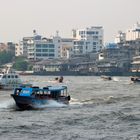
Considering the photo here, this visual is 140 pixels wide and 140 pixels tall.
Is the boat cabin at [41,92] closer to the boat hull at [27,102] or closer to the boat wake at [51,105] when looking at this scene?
the boat hull at [27,102]

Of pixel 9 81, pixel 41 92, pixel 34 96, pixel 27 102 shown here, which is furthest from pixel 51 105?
pixel 9 81

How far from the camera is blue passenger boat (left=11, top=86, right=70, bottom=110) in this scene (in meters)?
45.3

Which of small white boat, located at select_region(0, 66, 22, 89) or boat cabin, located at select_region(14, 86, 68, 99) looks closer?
boat cabin, located at select_region(14, 86, 68, 99)

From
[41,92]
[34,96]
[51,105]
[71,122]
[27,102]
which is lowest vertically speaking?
[71,122]

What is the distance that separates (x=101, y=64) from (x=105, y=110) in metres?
148

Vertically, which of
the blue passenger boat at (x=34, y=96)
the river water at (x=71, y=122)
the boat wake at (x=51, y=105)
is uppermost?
the blue passenger boat at (x=34, y=96)

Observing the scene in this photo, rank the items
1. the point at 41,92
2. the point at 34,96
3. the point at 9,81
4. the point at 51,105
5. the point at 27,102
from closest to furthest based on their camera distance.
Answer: the point at 27,102 → the point at 34,96 → the point at 51,105 → the point at 41,92 → the point at 9,81

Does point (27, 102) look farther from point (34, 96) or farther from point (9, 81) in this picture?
point (9, 81)

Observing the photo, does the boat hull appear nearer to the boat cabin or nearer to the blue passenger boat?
the blue passenger boat

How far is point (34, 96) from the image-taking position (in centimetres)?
4584

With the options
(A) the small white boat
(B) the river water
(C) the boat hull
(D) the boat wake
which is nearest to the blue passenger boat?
(C) the boat hull

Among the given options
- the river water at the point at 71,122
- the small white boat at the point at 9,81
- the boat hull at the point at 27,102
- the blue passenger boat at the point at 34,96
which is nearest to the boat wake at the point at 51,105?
the river water at the point at 71,122

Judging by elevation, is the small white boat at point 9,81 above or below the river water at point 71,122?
above

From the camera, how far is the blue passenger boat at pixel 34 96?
45.3 metres
